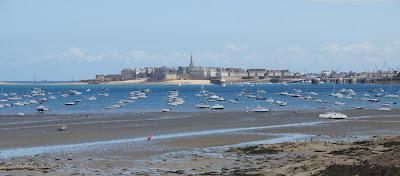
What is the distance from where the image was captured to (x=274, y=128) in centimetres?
5122

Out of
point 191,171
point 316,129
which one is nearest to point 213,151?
point 191,171

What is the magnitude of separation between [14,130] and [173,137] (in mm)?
14249

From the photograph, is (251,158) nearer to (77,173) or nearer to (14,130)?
(77,173)

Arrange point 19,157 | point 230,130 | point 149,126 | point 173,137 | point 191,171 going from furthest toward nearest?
point 149,126
point 230,130
point 173,137
point 19,157
point 191,171

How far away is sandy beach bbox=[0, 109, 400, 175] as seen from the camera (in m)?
25.1

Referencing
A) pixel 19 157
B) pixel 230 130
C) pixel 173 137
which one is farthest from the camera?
pixel 230 130

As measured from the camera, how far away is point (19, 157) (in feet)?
103

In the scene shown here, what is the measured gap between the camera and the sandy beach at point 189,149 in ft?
82.3

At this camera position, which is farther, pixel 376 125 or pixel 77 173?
pixel 376 125

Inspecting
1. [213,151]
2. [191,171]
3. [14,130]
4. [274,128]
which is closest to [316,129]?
[274,128]

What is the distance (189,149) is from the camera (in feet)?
113

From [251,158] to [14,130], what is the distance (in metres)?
27.0

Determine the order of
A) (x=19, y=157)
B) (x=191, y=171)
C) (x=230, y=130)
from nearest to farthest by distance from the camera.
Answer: (x=191, y=171)
(x=19, y=157)
(x=230, y=130)

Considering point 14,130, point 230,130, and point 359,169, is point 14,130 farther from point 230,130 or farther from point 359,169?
point 359,169
